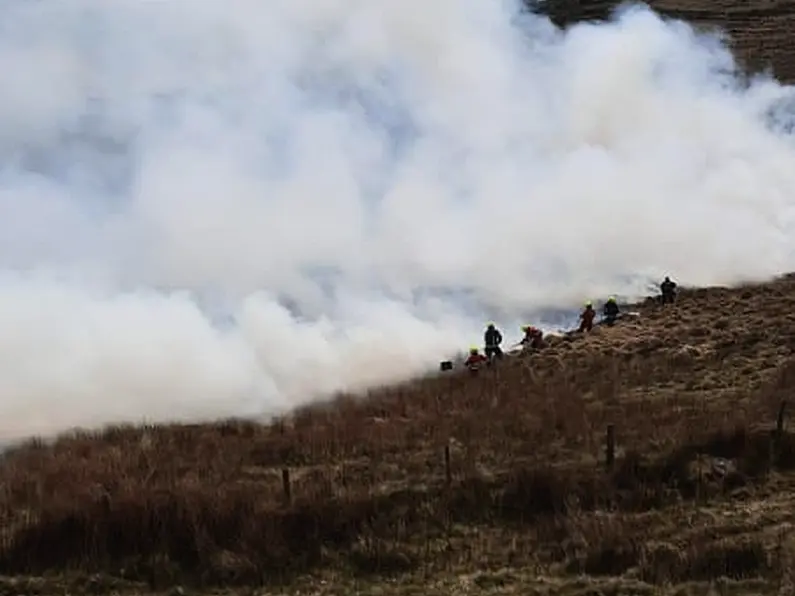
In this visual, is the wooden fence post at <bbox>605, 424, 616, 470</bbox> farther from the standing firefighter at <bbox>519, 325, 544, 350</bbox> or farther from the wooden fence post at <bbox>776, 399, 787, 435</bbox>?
the standing firefighter at <bbox>519, 325, 544, 350</bbox>

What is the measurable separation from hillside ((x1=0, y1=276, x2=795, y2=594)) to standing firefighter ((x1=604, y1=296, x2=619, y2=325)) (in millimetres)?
10050

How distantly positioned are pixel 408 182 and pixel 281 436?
59.9 ft

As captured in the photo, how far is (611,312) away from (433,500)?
18.2m

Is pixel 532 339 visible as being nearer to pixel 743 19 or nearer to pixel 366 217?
pixel 366 217

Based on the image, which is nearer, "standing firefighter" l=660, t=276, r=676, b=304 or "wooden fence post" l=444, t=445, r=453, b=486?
"wooden fence post" l=444, t=445, r=453, b=486

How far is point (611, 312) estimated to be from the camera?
33656 millimetres

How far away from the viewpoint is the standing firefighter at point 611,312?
33406 mm

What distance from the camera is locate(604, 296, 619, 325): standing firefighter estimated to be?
3341cm

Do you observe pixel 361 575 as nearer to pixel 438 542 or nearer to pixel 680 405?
pixel 438 542

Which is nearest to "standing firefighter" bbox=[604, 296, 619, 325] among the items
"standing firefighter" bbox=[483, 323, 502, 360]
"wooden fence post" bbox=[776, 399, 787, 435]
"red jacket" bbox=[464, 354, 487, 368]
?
"standing firefighter" bbox=[483, 323, 502, 360]

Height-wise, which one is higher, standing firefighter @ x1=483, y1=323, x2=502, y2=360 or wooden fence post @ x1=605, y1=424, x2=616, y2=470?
standing firefighter @ x1=483, y1=323, x2=502, y2=360

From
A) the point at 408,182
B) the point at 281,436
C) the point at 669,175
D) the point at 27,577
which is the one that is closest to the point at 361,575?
the point at 27,577

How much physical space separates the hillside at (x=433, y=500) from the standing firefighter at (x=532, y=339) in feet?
24.8

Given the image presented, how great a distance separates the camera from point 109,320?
24219 millimetres
